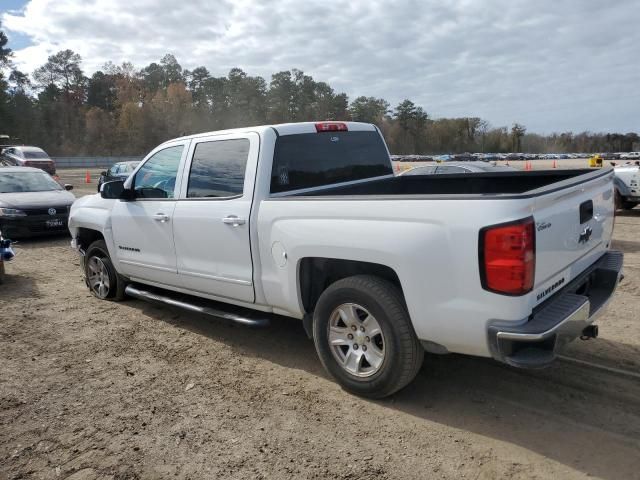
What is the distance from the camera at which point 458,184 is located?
17.1 ft

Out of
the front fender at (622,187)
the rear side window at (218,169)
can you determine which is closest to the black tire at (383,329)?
the rear side window at (218,169)

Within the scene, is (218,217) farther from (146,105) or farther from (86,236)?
(146,105)

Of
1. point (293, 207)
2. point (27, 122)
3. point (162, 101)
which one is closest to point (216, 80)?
point (162, 101)

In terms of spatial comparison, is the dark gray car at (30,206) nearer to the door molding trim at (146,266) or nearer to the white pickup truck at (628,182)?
the door molding trim at (146,266)

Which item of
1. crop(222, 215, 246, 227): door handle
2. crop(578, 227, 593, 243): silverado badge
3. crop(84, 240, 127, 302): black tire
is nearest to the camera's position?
crop(578, 227, 593, 243): silverado badge

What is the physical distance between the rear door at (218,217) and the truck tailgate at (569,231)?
2.26 metres

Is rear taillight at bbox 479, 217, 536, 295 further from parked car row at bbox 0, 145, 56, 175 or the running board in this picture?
parked car row at bbox 0, 145, 56, 175

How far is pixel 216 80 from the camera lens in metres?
98.4

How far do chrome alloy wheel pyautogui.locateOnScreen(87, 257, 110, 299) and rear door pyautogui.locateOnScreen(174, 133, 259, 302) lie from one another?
1851 mm

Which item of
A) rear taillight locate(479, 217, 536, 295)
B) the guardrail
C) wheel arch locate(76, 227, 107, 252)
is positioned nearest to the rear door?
rear taillight locate(479, 217, 536, 295)

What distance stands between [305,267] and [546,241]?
1744mm

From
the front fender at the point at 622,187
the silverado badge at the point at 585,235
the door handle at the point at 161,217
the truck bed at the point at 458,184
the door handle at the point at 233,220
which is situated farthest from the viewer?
the front fender at the point at 622,187

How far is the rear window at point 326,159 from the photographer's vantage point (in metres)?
4.46

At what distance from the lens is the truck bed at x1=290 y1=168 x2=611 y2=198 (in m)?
4.77
